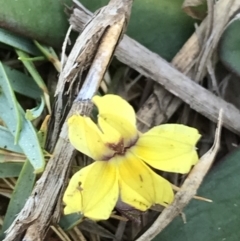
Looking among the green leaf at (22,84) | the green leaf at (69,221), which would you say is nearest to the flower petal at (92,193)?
the green leaf at (69,221)

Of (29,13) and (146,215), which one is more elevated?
(29,13)

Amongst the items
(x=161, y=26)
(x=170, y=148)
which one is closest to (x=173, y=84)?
(x=161, y=26)

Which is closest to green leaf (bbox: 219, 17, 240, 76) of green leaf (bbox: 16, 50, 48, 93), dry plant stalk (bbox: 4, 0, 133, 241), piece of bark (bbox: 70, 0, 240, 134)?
piece of bark (bbox: 70, 0, 240, 134)

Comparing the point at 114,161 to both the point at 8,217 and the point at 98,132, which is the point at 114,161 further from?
the point at 8,217

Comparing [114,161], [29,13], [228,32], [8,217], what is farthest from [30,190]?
[228,32]

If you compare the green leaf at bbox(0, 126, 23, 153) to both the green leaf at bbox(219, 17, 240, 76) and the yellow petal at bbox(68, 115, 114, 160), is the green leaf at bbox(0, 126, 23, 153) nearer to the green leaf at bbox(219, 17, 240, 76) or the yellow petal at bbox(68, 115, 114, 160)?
the yellow petal at bbox(68, 115, 114, 160)

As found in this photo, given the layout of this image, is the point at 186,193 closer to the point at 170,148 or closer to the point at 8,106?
the point at 170,148

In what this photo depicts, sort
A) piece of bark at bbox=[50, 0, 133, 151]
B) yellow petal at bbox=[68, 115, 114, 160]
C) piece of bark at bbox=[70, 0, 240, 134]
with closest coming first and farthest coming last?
yellow petal at bbox=[68, 115, 114, 160], piece of bark at bbox=[50, 0, 133, 151], piece of bark at bbox=[70, 0, 240, 134]
